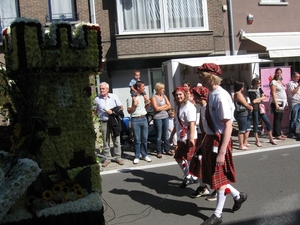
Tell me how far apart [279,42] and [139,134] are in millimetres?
8850

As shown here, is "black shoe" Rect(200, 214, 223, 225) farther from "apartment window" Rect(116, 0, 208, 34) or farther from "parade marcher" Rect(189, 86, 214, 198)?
"apartment window" Rect(116, 0, 208, 34)

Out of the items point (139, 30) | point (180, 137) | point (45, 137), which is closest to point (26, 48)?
point (45, 137)

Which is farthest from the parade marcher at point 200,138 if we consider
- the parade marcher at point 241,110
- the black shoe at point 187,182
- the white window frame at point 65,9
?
the white window frame at point 65,9

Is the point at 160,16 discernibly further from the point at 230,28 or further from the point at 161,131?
the point at 161,131

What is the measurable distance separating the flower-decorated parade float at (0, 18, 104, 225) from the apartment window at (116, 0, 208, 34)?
29.9ft

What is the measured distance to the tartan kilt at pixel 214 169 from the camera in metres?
4.37

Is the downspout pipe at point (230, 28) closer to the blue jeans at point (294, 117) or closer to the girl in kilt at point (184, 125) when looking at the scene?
the blue jeans at point (294, 117)

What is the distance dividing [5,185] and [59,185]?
0.63 m

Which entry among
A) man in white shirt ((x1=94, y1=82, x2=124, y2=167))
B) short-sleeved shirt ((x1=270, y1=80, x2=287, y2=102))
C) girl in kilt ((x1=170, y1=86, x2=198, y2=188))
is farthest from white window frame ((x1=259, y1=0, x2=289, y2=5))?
girl in kilt ((x1=170, y1=86, x2=198, y2=188))

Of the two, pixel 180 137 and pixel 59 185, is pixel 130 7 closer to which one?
pixel 180 137

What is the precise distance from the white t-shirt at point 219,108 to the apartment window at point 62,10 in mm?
9970

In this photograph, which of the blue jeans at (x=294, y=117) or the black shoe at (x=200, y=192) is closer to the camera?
the black shoe at (x=200, y=192)

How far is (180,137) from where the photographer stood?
19.2 ft

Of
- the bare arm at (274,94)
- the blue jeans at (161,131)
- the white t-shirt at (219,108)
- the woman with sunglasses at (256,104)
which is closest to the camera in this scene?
the white t-shirt at (219,108)
